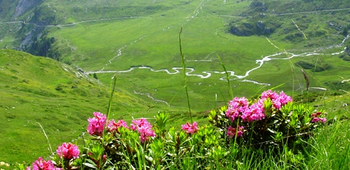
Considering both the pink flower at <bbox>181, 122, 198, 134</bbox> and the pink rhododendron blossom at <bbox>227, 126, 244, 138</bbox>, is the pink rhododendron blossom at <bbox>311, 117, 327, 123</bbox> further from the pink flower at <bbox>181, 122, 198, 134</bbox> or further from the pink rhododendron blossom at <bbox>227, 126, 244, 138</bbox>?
the pink flower at <bbox>181, 122, 198, 134</bbox>

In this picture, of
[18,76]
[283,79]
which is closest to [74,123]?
[18,76]

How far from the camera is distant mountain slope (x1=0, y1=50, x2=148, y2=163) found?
45.3 metres

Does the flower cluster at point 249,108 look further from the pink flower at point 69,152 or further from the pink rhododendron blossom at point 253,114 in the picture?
the pink flower at point 69,152

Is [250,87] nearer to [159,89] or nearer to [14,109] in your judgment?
[159,89]

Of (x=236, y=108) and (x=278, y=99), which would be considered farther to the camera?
(x=278, y=99)

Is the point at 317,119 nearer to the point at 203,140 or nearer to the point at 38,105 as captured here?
the point at 203,140

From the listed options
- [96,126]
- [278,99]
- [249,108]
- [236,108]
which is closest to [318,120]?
[278,99]

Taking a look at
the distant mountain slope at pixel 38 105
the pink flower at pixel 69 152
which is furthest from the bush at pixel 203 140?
the distant mountain slope at pixel 38 105

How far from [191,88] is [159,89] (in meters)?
19.2

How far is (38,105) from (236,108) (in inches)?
3239

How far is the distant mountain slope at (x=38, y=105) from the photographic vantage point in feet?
149

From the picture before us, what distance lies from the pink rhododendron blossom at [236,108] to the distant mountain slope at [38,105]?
4840 mm

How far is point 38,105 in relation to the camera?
79562 millimetres

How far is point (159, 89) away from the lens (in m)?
194
